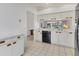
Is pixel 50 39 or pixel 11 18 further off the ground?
pixel 11 18

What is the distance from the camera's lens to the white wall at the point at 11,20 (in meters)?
2.37

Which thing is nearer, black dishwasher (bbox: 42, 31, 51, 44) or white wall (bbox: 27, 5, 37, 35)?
white wall (bbox: 27, 5, 37, 35)

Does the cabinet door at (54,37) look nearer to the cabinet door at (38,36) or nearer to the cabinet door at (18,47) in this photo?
the cabinet door at (38,36)

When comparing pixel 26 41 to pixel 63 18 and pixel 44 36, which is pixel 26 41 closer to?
pixel 44 36

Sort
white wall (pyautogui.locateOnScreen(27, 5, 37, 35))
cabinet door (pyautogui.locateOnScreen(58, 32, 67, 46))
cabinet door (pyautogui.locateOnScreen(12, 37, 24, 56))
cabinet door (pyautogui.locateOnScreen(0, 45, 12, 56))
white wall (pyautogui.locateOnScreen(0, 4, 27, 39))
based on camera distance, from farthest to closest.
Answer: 1. cabinet door (pyautogui.locateOnScreen(58, 32, 67, 46))
2. white wall (pyautogui.locateOnScreen(27, 5, 37, 35))
3. cabinet door (pyautogui.locateOnScreen(12, 37, 24, 56))
4. white wall (pyautogui.locateOnScreen(0, 4, 27, 39))
5. cabinet door (pyautogui.locateOnScreen(0, 45, 12, 56))

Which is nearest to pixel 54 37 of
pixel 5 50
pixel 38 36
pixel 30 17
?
pixel 38 36

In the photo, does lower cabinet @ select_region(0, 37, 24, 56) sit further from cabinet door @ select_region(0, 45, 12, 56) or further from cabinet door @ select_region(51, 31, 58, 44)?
cabinet door @ select_region(51, 31, 58, 44)

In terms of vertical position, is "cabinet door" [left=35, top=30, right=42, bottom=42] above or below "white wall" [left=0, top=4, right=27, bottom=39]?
below

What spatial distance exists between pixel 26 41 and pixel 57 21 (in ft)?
3.83

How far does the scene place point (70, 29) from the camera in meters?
3.44

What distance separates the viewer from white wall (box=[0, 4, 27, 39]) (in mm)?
2369

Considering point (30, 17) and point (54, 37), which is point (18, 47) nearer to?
point (30, 17)

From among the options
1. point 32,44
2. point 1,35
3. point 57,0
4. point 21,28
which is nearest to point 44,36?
point 32,44

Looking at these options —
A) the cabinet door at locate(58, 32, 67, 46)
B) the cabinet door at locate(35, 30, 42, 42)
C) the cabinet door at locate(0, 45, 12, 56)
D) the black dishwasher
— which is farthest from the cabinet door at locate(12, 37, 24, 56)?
the cabinet door at locate(58, 32, 67, 46)
